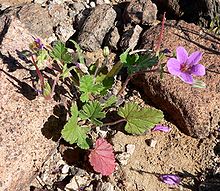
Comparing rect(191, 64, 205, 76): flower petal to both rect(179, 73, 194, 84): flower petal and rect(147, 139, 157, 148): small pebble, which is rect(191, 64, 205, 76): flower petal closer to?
rect(179, 73, 194, 84): flower petal

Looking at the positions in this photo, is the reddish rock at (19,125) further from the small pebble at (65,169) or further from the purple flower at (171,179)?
the purple flower at (171,179)

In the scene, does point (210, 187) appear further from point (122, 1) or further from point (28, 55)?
point (122, 1)

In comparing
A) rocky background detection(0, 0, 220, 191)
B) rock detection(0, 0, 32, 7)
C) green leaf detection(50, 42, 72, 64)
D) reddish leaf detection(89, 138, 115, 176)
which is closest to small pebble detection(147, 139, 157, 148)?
rocky background detection(0, 0, 220, 191)

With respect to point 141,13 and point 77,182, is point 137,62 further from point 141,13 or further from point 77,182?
point 77,182

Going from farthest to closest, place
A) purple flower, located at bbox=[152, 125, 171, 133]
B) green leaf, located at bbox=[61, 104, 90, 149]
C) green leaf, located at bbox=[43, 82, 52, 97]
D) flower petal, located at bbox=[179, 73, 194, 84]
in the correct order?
purple flower, located at bbox=[152, 125, 171, 133] < green leaf, located at bbox=[43, 82, 52, 97] < green leaf, located at bbox=[61, 104, 90, 149] < flower petal, located at bbox=[179, 73, 194, 84]

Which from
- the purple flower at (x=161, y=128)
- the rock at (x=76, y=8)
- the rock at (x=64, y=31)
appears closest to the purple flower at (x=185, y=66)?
the purple flower at (x=161, y=128)

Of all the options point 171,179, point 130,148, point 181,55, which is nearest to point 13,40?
point 130,148
